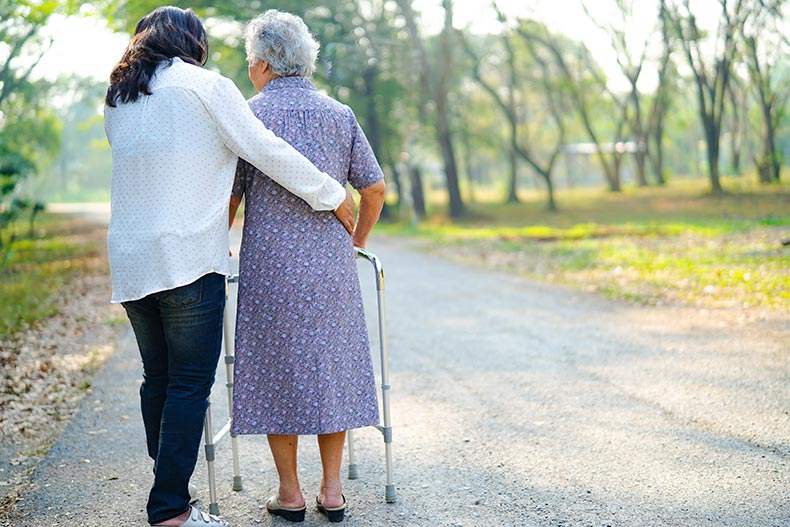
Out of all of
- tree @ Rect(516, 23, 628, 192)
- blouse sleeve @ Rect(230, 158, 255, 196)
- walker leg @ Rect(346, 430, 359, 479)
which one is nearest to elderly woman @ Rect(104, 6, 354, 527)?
blouse sleeve @ Rect(230, 158, 255, 196)

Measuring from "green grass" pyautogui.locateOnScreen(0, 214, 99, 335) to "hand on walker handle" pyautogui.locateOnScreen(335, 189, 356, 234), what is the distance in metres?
6.68

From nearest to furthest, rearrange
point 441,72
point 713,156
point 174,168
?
point 174,168
point 441,72
point 713,156

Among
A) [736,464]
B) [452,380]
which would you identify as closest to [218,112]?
[736,464]

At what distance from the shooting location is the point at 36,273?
15.7 metres

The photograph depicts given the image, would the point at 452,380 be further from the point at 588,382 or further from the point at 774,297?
the point at 774,297

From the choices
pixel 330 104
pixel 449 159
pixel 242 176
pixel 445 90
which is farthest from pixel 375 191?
pixel 449 159

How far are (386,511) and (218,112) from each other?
1684mm

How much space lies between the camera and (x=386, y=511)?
358 cm

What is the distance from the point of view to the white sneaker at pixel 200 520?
3.23m

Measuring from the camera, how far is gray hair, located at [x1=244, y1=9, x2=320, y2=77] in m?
3.38

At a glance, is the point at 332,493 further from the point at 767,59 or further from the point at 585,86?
the point at 585,86

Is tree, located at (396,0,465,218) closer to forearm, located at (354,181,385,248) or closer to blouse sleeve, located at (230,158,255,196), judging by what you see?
forearm, located at (354,181,385,248)

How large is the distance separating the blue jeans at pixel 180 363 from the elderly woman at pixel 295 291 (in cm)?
18

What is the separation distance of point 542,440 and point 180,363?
6.67ft
